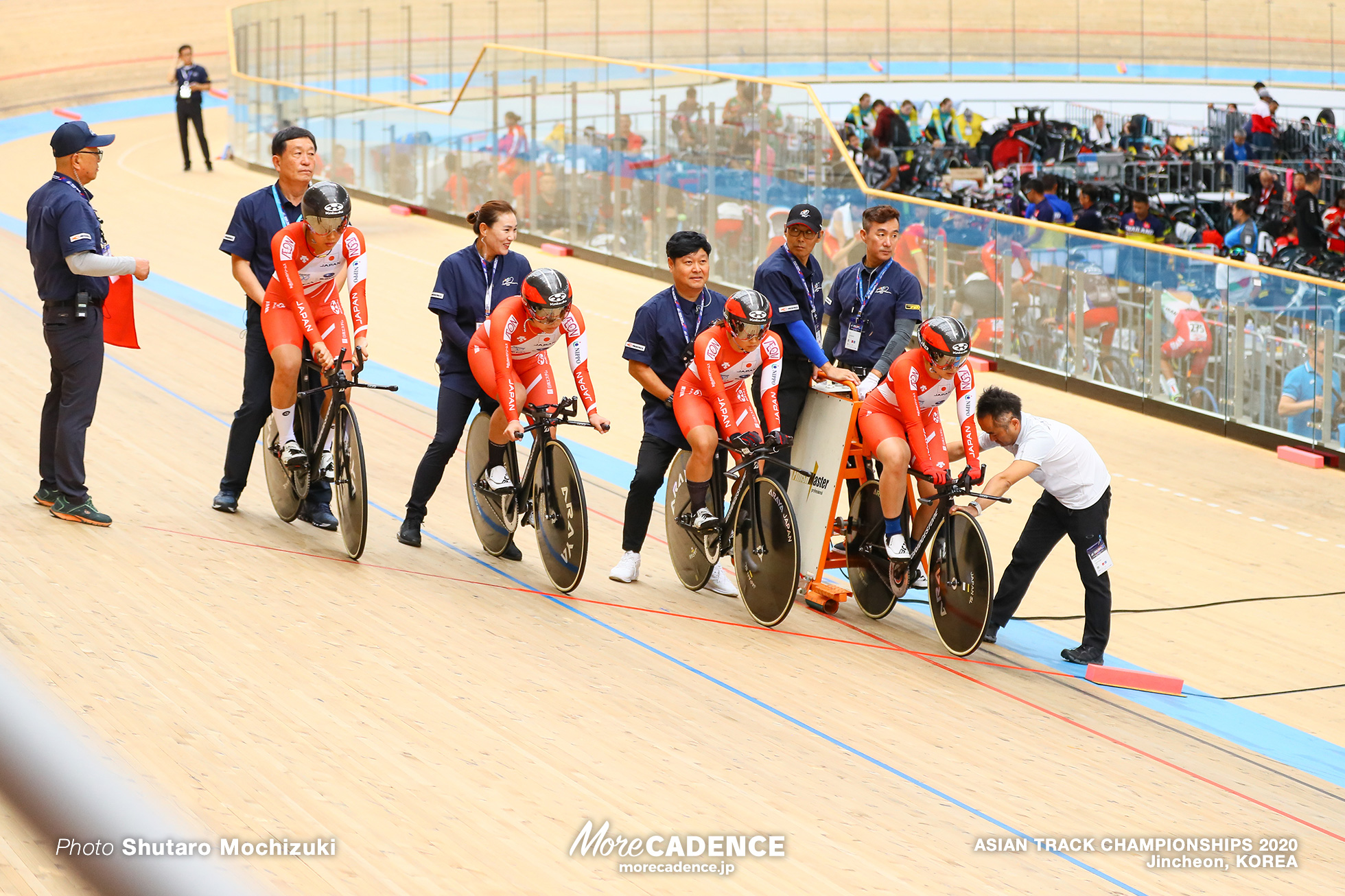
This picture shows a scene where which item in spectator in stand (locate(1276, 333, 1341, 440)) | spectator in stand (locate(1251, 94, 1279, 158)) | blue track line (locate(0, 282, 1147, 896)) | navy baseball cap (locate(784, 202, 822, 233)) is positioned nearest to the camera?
blue track line (locate(0, 282, 1147, 896))

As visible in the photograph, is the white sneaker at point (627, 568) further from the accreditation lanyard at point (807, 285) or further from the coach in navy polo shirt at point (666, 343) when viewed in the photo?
the accreditation lanyard at point (807, 285)

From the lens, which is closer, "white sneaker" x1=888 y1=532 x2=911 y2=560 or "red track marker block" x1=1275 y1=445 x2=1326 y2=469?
"white sneaker" x1=888 y1=532 x2=911 y2=560

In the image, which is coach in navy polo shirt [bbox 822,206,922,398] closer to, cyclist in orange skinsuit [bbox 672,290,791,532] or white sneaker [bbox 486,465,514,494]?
cyclist in orange skinsuit [bbox 672,290,791,532]

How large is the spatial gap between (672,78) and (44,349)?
7.07 m

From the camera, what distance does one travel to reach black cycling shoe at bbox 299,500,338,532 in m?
6.21

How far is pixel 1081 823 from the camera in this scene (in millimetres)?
3965

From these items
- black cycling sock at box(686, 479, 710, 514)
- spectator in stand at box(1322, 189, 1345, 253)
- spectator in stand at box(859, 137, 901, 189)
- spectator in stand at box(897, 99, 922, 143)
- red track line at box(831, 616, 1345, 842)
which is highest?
spectator in stand at box(897, 99, 922, 143)

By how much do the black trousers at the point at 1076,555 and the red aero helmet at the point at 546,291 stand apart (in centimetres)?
216

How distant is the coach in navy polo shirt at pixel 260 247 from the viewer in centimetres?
568

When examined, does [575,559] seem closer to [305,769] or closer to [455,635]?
[455,635]

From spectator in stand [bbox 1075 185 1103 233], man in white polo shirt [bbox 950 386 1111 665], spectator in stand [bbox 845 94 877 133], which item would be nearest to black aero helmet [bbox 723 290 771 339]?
man in white polo shirt [bbox 950 386 1111 665]

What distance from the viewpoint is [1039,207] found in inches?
513

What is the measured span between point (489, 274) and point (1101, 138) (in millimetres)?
15660

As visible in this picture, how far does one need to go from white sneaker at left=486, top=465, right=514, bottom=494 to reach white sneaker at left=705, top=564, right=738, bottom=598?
39.0 inches
